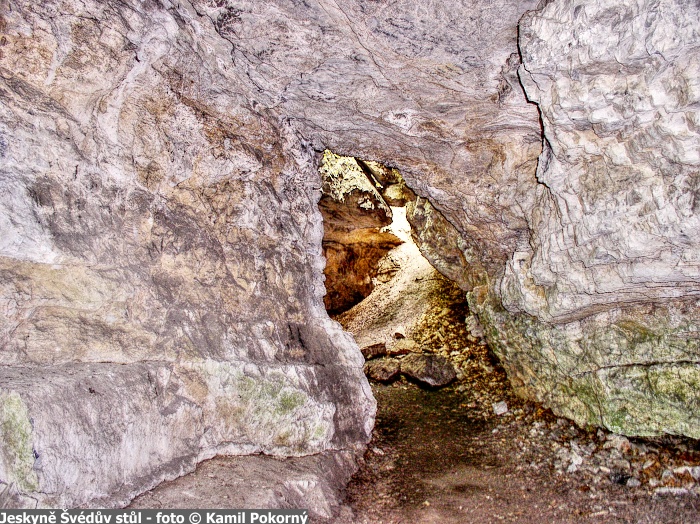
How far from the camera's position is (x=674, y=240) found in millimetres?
4453

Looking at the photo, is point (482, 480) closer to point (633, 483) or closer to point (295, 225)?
point (633, 483)

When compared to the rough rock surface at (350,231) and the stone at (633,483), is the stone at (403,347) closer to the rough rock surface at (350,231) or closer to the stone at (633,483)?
the rough rock surface at (350,231)

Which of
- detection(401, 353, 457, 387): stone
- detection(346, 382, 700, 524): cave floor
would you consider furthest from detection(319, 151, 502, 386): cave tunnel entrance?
detection(346, 382, 700, 524): cave floor

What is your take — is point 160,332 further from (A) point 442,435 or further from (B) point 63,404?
(A) point 442,435

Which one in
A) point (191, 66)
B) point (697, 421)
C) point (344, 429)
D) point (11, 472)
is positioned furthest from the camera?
point (344, 429)

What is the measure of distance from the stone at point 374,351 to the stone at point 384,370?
1.72 feet

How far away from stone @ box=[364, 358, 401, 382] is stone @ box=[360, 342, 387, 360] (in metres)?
0.53

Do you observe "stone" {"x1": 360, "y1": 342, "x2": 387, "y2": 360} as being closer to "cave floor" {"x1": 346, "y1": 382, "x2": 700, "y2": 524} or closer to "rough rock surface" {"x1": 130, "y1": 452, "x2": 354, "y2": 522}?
"cave floor" {"x1": 346, "y1": 382, "x2": 700, "y2": 524}

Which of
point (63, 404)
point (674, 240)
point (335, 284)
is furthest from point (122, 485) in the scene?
point (335, 284)

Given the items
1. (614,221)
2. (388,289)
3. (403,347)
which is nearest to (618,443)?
(614,221)

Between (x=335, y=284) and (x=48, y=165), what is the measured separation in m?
10.3

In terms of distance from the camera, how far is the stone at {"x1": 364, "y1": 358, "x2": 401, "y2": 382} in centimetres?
952

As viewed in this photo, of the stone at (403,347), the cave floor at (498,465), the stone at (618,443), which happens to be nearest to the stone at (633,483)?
the cave floor at (498,465)

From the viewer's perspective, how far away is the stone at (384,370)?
31.2 ft
